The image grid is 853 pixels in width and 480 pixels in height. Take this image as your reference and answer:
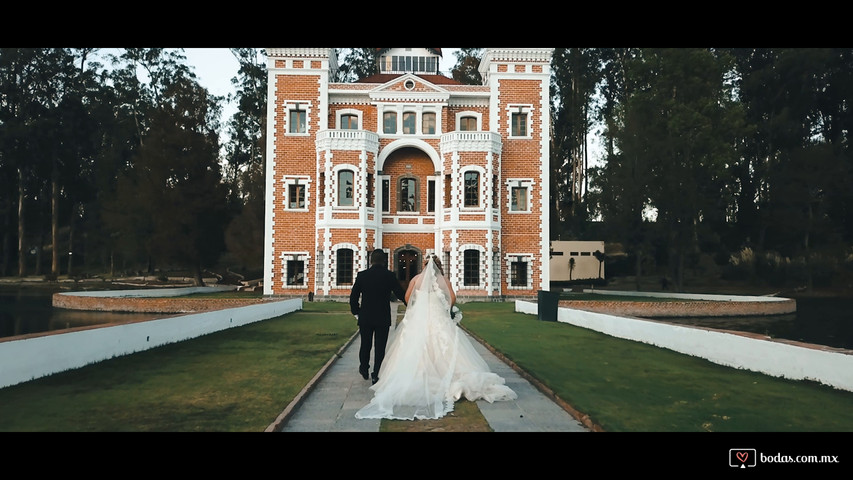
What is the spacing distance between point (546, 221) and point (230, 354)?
2684 centimetres

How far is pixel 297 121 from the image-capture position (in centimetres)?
3669

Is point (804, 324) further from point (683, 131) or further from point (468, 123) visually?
point (468, 123)

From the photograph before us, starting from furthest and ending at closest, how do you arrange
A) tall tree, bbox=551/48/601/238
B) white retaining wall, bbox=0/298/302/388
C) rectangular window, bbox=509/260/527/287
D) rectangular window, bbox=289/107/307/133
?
tall tree, bbox=551/48/601/238
rectangular window, bbox=289/107/307/133
rectangular window, bbox=509/260/527/287
white retaining wall, bbox=0/298/302/388

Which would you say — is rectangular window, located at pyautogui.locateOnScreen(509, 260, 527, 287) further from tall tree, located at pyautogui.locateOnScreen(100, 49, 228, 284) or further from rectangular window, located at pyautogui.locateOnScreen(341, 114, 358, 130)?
tall tree, located at pyautogui.locateOnScreen(100, 49, 228, 284)

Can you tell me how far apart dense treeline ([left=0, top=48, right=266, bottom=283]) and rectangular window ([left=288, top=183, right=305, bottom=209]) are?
8.53 metres

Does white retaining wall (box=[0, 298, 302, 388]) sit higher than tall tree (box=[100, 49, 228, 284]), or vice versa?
tall tree (box=[100, 49, 228, 284])

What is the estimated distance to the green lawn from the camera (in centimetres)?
669

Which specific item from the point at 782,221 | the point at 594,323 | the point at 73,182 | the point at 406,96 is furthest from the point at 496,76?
the point at 73,182

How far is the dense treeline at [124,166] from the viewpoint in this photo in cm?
4362
